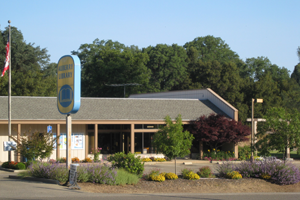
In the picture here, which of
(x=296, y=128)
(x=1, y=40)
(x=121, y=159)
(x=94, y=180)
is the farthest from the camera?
(x=1, y=40)

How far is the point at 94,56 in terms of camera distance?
2447 inches

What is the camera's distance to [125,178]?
16.1 metres

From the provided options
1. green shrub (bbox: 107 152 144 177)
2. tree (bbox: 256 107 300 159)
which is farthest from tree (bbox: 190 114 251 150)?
green shrub (bbox: 107 152 144 177)

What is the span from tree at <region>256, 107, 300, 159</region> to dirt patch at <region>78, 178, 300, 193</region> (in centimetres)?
890

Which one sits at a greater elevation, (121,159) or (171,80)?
(171,80)

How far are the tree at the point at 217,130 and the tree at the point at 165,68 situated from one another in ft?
99.6

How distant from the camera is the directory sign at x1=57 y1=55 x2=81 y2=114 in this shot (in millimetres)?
16181

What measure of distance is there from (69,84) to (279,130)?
16.6 meters

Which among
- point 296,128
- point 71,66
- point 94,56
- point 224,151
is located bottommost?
point 224,151

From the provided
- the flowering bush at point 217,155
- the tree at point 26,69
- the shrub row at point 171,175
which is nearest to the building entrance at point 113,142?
the flowering bush at point 217,155

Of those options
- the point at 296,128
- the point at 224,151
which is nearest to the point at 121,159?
the point at 296,128

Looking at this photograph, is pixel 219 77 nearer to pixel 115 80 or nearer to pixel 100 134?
pixel 115 80

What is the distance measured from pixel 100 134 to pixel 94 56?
3100 cm

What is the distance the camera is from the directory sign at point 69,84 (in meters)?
16.2
